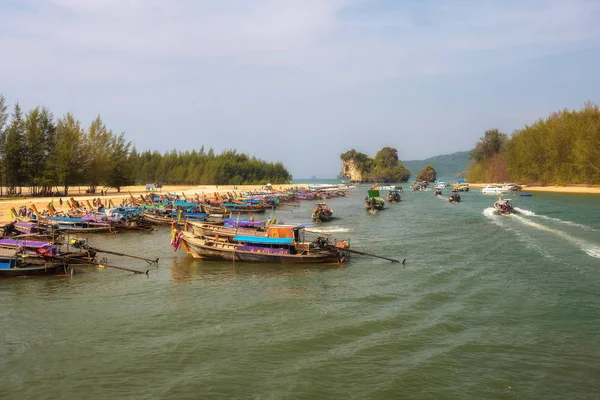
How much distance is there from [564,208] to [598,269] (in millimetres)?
41284

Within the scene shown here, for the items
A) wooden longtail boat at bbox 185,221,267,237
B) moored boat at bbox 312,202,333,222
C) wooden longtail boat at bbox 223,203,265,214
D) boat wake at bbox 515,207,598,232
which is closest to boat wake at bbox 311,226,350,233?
moored boat at bbox 312,202,333,222

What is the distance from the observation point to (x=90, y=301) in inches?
846

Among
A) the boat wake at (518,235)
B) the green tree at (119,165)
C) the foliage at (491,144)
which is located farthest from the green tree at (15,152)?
the foliage at (491,144)

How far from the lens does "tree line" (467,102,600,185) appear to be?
94125 millimetres

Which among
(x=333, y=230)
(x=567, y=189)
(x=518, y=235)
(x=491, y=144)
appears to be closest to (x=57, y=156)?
(x=333, y=230)

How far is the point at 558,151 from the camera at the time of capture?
105 metres

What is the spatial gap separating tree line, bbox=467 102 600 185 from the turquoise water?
7580 cm

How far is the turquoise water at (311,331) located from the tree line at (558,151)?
75799 mm

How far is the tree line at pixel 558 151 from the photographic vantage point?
9412 cm

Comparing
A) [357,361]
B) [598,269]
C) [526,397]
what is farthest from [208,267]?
[598,269]

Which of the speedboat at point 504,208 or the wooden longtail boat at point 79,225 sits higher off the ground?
the wooden longtail boat at point 79,225

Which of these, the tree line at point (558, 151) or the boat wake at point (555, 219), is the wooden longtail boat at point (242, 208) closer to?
the boat wake at point (555, 219)

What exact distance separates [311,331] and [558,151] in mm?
106757

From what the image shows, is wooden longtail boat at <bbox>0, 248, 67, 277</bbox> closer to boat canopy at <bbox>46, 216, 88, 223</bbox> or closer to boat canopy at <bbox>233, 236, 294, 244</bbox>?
boat canopy at <bbox>233, 236, 294, 244</bbox>
